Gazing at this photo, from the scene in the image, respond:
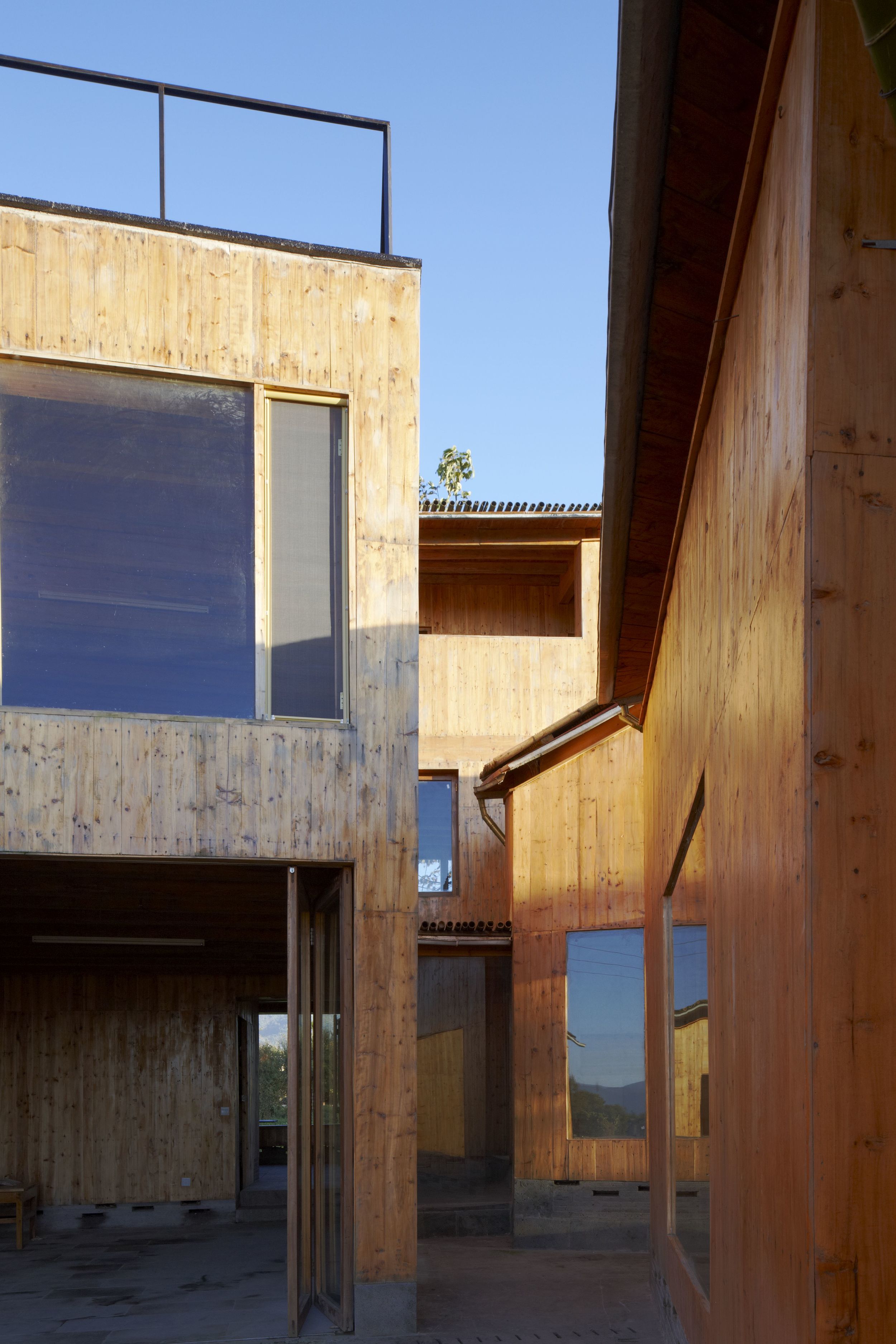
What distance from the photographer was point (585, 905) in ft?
44.8

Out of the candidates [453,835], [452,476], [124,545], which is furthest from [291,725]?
[452,476]

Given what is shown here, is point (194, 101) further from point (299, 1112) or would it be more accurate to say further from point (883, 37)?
point (883, 37)

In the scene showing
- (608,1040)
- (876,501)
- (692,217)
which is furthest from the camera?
(608,1040)

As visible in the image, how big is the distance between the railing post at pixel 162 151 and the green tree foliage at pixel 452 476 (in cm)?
2631

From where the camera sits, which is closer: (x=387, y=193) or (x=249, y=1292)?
(x=387, y=193)

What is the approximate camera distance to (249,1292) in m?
9.91

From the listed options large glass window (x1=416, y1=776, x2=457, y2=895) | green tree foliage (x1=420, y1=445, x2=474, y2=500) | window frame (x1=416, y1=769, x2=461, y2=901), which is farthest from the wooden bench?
green tree foliage (x1=420, y1=445, x2=474, y2=500)

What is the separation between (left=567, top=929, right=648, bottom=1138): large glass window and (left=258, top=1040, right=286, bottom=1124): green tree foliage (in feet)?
59.9

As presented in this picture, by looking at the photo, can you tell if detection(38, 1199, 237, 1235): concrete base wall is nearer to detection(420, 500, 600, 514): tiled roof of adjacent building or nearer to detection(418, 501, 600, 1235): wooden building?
detection(418, 501, 600, 1235): wooden building

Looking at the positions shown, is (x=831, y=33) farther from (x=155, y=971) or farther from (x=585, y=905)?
(x=155, y=971)

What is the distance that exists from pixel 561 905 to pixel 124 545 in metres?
7.16

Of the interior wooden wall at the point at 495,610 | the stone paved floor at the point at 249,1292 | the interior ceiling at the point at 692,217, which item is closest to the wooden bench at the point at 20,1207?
the stone paved floor at the point at 249,1292

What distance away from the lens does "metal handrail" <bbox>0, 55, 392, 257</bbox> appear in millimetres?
8617

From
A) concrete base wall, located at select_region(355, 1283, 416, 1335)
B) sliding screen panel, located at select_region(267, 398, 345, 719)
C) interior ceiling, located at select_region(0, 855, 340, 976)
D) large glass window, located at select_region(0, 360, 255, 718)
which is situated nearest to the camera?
large glass window, located at select_region(0, 360, 255, 718)
